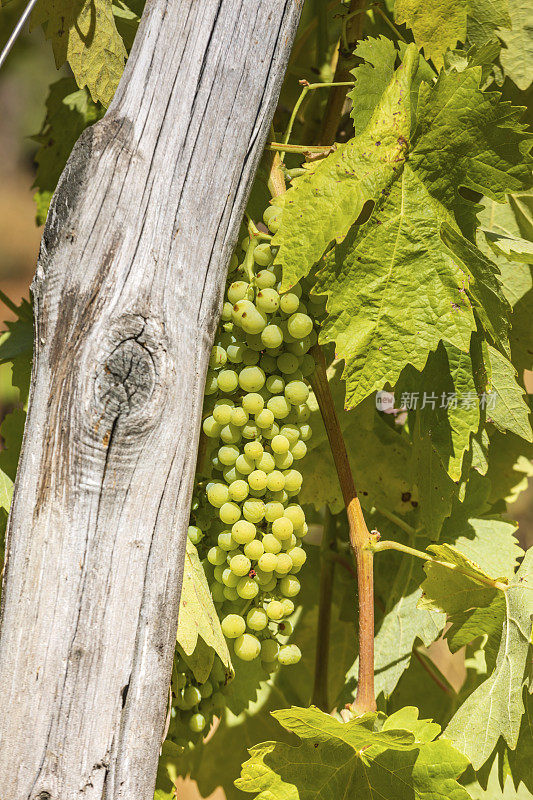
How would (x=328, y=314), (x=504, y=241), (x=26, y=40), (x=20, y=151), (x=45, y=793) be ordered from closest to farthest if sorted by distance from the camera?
(x=45, y=793)
(x=328, y=314)
(x=504, y=241)
(x=26, y=40)
(x=20, y=151)

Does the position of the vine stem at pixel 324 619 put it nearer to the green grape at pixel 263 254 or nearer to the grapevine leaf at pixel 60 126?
the green grape at pixel 263 254

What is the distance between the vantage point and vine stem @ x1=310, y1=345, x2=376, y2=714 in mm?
698

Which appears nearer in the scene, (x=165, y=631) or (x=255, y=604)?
(x=165, y=631)

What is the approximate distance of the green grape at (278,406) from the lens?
65 cm

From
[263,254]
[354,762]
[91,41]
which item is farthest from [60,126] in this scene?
[354,762]

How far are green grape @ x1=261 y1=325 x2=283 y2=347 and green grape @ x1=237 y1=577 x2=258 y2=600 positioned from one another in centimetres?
22

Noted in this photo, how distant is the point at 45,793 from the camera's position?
1.69 ft

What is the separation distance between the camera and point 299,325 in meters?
0.64

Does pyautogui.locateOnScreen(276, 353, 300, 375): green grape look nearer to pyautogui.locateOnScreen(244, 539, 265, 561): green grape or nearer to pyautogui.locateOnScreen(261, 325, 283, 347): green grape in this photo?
pyautogui.locateOnScreen(261, 325, 283, 347): green grape

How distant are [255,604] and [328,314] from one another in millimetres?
284

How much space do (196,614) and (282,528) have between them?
0.11 metres

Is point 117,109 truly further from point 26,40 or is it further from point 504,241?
point 26,40

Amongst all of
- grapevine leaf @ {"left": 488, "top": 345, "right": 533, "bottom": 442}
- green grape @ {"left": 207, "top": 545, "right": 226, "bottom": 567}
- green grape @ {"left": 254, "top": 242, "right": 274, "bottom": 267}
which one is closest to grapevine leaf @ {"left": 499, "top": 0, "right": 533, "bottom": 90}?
grapevine leaf @ {"left": 488, "top": 345, "right": 533, "bottom": 442}

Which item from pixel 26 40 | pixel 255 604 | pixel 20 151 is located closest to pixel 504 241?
pixel 255 604
